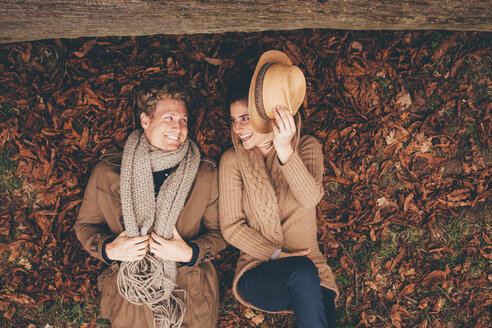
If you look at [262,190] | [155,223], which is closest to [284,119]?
[262,190]

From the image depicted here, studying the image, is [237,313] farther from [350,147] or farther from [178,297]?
[350,147]

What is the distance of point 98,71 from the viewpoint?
378 cm

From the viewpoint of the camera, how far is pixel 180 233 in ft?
12.1

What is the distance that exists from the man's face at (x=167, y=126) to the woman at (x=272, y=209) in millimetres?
561

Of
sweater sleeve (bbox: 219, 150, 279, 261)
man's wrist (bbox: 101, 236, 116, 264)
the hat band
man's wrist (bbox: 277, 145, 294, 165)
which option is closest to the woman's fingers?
the hat band

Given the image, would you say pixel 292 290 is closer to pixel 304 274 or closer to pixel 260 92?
pixel 304 274

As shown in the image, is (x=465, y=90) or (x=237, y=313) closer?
(x=465, y=90)

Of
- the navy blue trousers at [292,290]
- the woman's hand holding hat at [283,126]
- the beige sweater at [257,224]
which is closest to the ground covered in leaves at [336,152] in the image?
the beige sweater at [257,224]

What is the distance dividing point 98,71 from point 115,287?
99.9 inches

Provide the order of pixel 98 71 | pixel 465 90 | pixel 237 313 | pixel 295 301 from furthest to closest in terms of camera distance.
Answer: pixel 237 313
pixel 465 90
pixel 98 71
pixel 295 301

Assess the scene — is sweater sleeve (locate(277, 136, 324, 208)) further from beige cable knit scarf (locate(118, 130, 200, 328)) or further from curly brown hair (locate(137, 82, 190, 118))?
curly brown hair (locate(137, 82, 190, 118))

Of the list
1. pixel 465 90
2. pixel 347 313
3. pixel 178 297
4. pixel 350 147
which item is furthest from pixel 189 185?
pixel 465 90

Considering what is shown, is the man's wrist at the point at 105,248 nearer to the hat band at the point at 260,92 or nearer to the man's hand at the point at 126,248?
the man's hand at the point at 126,248

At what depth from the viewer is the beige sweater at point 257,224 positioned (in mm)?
3424
